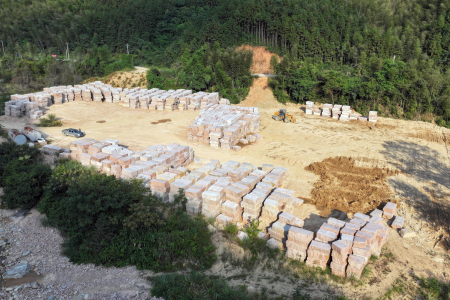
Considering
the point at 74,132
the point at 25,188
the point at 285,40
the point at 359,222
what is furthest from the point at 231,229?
the point at 285,40

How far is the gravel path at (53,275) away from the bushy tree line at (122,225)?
33 cm

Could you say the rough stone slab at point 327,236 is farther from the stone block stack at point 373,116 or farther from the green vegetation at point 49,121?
the green vegetation at point 49,121

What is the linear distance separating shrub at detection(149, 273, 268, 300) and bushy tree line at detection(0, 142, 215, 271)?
3.14ft

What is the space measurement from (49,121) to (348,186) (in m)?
16.2

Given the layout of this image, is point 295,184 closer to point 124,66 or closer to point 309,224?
point 309,224

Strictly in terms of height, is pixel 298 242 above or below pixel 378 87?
below

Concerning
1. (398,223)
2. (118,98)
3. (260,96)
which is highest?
(118,98)

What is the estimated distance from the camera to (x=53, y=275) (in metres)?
8.74

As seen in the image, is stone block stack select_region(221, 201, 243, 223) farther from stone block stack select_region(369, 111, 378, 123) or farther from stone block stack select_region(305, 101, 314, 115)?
stone block stack select_region(305, 101, 314, 115)

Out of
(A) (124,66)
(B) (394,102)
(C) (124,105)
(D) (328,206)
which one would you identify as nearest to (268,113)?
(B) (394,102)

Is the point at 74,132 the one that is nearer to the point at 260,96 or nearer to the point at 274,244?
the point at 274,244

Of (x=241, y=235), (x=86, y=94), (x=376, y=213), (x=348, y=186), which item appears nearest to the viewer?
(x=241, y=235)

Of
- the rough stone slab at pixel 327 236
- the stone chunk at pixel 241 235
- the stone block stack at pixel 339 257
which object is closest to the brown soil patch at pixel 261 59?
the stone chunk at pixel 241 235

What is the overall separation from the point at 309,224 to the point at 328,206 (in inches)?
57.9
